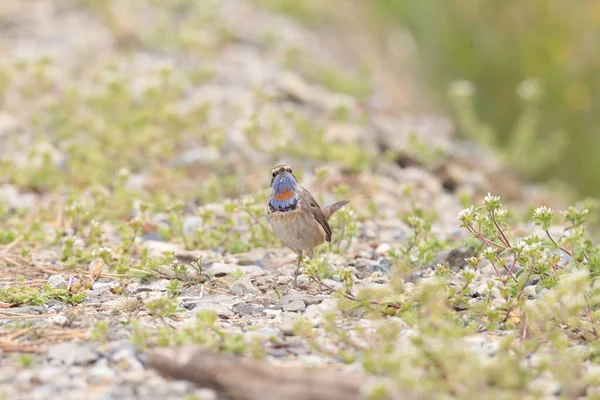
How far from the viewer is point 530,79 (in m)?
9.60

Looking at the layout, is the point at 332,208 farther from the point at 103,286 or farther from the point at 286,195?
the point at 103,286

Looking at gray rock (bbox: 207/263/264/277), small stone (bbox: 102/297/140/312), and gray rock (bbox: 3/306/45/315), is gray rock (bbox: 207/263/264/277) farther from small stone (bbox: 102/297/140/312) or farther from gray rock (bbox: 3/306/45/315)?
gray rock (bbox: 3/306/45/315)

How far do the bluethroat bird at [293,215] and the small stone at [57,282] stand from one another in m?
1.24

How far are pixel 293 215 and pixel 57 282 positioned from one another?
4.53ft

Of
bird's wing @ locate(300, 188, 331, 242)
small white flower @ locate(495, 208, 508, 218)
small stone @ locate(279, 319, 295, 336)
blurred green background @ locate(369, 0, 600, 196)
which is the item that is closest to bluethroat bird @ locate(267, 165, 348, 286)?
bird's wing @ locate(300, 188, 331, 242)

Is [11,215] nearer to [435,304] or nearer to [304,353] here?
[304,353]

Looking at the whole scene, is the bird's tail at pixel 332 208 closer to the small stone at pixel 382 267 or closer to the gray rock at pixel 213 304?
the small stone at pixel 382 267

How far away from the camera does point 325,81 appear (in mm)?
10453

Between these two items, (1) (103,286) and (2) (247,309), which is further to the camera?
(1) (103,286)

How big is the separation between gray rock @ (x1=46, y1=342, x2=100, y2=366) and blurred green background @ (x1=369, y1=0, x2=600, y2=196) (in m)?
5.32

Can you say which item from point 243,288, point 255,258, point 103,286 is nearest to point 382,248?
point 255,258

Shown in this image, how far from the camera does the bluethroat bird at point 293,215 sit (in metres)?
5.55

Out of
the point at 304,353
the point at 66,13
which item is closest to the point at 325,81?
the point at 66,13

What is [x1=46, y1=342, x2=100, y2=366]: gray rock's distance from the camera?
13.2ft
